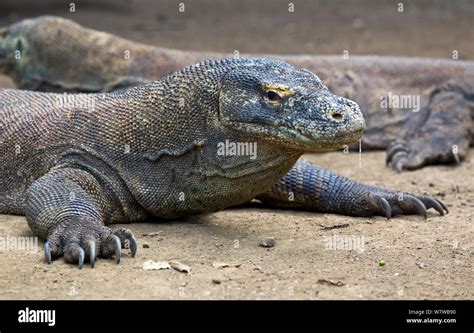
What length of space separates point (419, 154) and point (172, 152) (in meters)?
3.58

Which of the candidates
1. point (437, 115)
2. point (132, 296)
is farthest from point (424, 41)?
point (132, 296)

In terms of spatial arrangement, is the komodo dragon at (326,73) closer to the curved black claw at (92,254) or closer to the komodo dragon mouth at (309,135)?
the komodo dragon mouth at (309,135)

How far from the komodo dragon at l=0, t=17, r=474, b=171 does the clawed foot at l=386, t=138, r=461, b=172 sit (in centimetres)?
47

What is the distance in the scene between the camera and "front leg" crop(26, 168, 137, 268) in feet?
17.4

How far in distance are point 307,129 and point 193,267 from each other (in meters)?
1.01

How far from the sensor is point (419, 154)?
890 centimetres

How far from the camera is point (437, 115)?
968 cm

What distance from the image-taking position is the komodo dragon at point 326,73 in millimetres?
9797

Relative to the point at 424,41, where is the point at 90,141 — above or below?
below

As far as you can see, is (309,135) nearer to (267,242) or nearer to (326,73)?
(267,242)

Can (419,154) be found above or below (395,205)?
above

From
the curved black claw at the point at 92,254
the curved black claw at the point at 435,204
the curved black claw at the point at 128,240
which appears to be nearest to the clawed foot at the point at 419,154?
the curved black claw at the point at 435,204

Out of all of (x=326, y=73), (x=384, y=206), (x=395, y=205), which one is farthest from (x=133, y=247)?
(x=326, y=73)

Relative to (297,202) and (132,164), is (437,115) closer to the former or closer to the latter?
(297,202)
